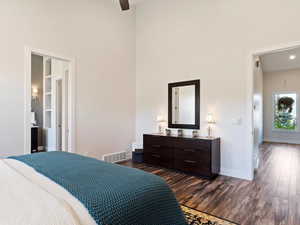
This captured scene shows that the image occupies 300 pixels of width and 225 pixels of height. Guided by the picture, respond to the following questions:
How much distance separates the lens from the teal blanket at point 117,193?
0.98m

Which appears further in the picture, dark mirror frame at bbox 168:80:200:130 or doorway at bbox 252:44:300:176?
doorway at bbox 252:44:300:176

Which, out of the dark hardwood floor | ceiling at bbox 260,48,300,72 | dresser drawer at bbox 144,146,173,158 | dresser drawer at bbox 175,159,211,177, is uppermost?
ceiling at bbox 260,48,300,72

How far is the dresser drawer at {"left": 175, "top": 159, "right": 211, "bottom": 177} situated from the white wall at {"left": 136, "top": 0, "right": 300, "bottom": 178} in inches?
20.1

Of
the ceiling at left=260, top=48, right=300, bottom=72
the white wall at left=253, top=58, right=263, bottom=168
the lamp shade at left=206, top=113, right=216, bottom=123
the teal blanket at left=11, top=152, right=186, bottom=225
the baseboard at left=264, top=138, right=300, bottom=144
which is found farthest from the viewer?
the baseboard at left=264, top=138, right=300, bottom=144

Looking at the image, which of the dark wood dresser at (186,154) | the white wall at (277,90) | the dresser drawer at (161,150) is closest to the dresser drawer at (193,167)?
the dark wood dresser at (186,154)

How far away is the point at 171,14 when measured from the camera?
4.44 meters

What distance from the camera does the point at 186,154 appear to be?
3646mm

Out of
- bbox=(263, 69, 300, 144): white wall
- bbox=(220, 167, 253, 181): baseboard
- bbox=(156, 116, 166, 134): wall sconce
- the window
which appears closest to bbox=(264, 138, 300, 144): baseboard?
bbox=(263, 69, 300, 144): white wall

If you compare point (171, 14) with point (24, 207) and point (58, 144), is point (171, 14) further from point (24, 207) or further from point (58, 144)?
point (24, 207)

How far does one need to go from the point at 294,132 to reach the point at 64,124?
27.4 ft

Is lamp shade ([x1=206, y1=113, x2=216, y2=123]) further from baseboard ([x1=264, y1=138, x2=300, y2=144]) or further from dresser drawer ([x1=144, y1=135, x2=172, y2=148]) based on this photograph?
A: baseboard ([x1=264, y1=138, x2=300, y2=144])

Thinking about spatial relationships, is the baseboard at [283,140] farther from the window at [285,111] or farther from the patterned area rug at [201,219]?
the patterned area rug at [201,219]

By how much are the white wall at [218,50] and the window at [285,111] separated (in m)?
Result: 5.70

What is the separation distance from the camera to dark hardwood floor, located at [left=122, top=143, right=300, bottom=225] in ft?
7.06
